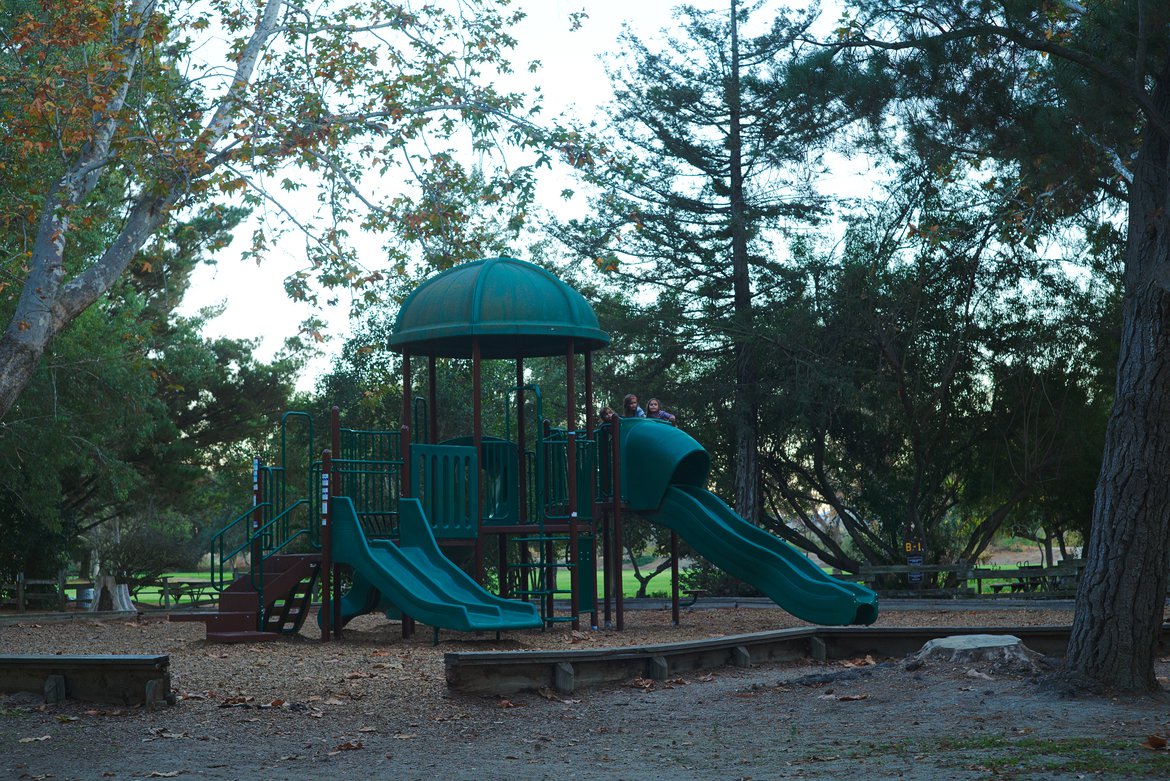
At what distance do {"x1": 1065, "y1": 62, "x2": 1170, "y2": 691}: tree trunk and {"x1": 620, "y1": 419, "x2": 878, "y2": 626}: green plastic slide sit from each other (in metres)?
6.57

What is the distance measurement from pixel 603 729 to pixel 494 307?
24.8 ft

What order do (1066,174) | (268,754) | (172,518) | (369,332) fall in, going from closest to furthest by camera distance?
(268,754), (1066,174), (369,332), (172,518)

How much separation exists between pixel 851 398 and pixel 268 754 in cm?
1839

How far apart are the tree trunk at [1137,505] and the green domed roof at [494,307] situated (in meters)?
7.30

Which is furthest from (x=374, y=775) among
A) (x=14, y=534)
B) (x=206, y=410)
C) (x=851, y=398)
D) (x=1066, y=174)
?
(x=206, y=410)

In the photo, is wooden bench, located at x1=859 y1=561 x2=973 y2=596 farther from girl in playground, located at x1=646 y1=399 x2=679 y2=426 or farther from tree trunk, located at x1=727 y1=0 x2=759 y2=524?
girl in playground, located at x1=646 y1=399 x2=679 y2=426

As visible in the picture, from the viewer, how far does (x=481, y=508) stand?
578 inches

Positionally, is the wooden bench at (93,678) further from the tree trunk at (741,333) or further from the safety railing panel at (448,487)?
the tree trunk at (741,333)

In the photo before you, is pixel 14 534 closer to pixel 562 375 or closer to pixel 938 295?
pixel 562 375

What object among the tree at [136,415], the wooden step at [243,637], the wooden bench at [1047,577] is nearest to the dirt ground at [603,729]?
the wooden step at [243,637]

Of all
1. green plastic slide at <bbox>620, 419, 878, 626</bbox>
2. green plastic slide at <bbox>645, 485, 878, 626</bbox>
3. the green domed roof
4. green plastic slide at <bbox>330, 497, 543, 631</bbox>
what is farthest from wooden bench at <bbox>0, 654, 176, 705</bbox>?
green plastic slide at <bbox>645, 485, 878, 626</bbox>

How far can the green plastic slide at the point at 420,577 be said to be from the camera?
39.7 feet

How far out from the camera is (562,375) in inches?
1266

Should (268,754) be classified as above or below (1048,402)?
below
